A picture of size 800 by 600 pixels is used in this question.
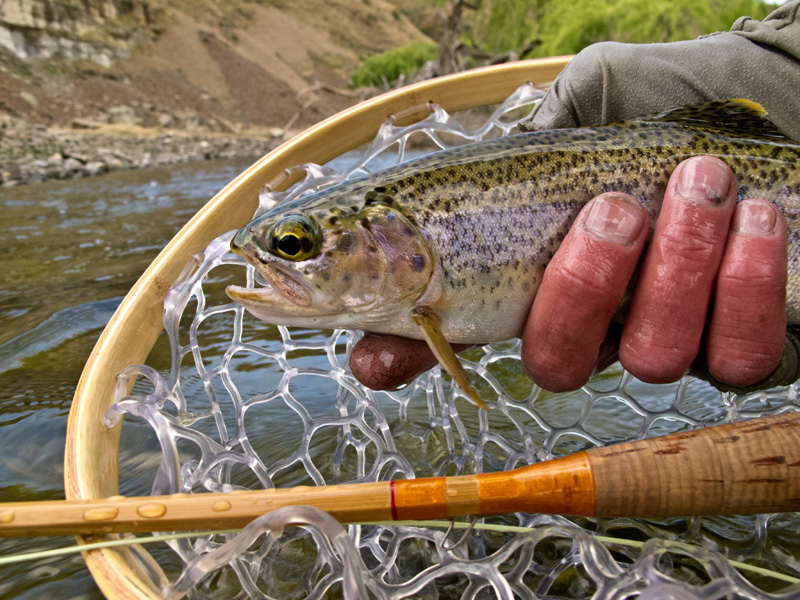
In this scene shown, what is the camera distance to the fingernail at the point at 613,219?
54.6 inches

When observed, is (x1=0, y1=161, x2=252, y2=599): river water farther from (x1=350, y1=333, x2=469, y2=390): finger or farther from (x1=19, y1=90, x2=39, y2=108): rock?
(x1=19, y1=90, x2=39, y2=108): rock

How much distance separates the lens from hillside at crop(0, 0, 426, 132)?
27500 millimetres

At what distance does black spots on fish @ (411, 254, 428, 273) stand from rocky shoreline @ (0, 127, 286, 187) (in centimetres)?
1056

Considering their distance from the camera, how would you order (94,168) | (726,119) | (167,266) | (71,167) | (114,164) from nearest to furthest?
(726,119), (167,266), (71,167), (94,168), (114,164)

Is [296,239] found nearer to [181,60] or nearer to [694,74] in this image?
[694,74]

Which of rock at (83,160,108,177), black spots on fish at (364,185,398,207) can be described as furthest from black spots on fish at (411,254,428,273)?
rock at (83,160,108,177)

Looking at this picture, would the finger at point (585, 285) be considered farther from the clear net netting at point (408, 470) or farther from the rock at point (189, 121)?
the rock at point (189, 121)

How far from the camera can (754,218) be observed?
1.43 meters

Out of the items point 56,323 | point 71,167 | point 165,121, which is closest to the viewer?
point 56,323

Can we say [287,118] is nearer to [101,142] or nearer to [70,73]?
[70,73]

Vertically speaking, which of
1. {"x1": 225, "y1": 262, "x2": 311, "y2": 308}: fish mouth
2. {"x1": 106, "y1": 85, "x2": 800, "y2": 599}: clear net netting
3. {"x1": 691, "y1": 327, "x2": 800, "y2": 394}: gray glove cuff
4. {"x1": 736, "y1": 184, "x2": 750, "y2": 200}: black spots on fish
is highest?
{"x1": 736, "y1": 184, "x2": 750, "y2": 200}: black spots on fish

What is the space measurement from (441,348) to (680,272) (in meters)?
0.66

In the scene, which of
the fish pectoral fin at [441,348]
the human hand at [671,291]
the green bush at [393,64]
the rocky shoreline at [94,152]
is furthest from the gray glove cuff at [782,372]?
the green bush at [393,64]

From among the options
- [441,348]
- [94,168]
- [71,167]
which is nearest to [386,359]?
[441,348]
